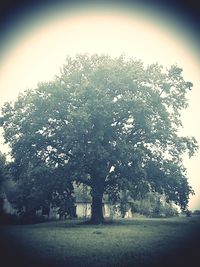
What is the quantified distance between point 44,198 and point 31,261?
72.8 feet

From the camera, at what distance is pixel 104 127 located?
3312 centimetres

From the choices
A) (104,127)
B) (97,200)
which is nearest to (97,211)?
(97,200)

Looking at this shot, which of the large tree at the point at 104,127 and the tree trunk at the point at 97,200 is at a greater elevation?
the large tree at the point at 104,127

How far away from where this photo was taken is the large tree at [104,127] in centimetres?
3100

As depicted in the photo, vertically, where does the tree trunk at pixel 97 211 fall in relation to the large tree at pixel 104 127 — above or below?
below

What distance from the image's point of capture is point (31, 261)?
34.3ft

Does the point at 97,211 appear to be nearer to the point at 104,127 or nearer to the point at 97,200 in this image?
the point at 97,200

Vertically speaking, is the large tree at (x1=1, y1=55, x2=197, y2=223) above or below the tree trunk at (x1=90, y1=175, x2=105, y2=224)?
above

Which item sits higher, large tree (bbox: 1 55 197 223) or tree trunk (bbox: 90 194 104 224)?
large tree (bbox: 1 55 197 223)

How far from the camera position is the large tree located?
31.0 meters

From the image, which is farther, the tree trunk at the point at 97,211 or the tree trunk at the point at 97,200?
the tree trunk at the point at 97,200

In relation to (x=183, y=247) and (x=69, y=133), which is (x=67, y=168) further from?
(x=183, y=247)

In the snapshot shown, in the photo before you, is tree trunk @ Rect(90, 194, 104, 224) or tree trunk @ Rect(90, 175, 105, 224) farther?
tree trunk @ Rect(90, 175, 105, 224)

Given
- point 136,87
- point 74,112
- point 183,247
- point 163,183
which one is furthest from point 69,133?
point 183,247
